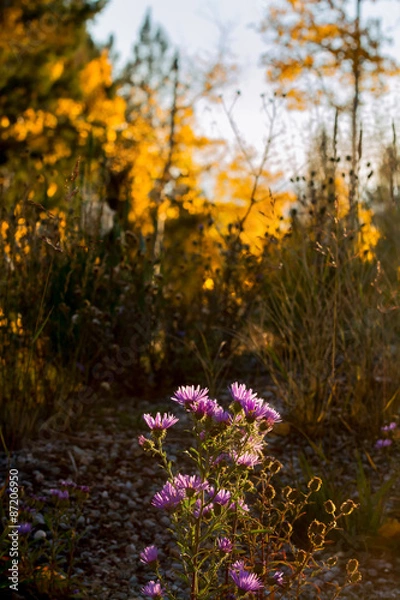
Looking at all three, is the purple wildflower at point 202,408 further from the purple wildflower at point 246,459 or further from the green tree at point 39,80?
the green tree at point 39,80

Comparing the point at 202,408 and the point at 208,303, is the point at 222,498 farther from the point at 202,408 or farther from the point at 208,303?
the point at 208,303

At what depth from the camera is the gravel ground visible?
219cm

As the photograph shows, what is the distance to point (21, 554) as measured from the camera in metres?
2.06

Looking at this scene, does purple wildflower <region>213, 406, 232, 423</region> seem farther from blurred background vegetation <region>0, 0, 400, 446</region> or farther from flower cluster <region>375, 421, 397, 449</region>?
flower cluster <region>375, 421, 397, 449</region>

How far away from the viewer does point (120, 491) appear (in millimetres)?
2721

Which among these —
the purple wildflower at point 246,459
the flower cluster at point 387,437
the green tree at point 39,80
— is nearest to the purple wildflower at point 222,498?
the purple wildflower at point 246,459

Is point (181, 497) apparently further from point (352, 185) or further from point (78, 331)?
point (352, 185)

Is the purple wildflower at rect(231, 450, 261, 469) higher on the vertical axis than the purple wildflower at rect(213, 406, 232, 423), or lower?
lower

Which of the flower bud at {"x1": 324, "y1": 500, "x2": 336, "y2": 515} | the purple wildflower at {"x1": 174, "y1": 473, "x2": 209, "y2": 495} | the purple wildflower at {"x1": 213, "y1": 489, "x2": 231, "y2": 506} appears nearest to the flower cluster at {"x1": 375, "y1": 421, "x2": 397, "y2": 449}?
the flower bud at {"x1": 324, "y1": 500, "x2": 336, "y2": 515}

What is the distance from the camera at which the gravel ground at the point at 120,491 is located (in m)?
2.19

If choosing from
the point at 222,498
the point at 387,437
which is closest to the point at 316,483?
the point at 222,498

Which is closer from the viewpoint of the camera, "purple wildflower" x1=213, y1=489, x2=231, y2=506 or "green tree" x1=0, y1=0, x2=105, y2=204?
"purple wildflower" x1=213, y1=489, x2=231, y2=506

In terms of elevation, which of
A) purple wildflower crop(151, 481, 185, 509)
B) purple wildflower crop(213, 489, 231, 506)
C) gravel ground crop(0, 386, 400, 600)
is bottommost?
gravel ground crop(0, 386, 400, 600)

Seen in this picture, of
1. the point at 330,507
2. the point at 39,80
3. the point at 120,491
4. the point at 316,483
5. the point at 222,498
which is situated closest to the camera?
the point at 222,498
